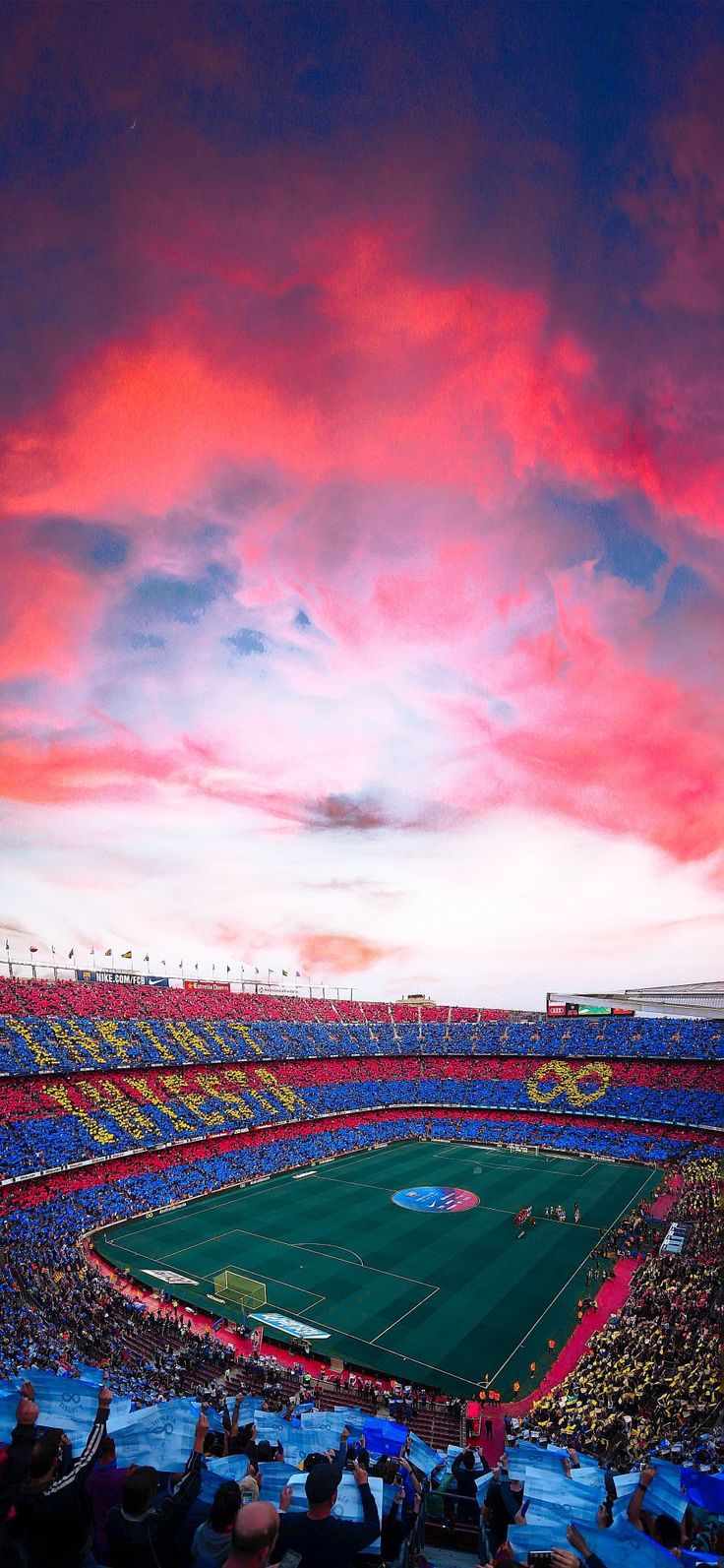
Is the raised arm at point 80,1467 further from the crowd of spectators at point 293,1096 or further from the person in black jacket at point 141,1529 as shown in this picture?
the crowd of spectators at point 293,1096

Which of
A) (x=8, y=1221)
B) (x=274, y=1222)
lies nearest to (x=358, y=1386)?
(x=274, y=1222)

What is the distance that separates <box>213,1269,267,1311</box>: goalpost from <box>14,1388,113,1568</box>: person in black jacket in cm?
3149

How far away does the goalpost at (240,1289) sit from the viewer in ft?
102

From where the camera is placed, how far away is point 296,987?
363 feet

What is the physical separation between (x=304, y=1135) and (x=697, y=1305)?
118 feet

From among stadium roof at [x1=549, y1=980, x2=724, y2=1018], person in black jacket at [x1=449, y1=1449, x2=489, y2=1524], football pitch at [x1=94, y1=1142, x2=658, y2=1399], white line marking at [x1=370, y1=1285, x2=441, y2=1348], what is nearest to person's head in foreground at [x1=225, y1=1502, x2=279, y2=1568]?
person in black jacket at [x1=449, y1=1449, x2=489, y2=1524]

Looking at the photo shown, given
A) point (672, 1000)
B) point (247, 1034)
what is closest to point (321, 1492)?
point (247, 1034)

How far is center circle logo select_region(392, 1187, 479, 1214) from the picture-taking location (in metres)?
43.1

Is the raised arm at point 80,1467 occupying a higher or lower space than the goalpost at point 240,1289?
higher

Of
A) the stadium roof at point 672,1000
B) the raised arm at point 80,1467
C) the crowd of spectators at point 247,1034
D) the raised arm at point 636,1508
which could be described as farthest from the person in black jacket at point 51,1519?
the stadium roof at point 672,1000

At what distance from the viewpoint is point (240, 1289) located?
3195cm

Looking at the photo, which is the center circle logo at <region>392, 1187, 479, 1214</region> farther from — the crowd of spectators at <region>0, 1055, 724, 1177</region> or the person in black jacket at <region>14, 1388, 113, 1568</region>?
the person in black jacket at <region>14, 1388, 113, 1568</region>

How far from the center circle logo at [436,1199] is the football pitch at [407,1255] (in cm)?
19

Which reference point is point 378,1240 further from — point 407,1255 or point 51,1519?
point 51,1519
